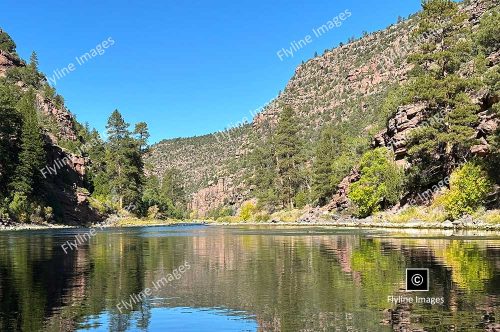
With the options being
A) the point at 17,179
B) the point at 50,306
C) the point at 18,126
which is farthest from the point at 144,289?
the point at 18,126

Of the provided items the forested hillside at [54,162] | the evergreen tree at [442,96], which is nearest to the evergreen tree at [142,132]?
the forested hillside at [54,162]

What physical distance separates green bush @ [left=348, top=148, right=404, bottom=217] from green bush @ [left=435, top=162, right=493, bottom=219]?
23.3 metres

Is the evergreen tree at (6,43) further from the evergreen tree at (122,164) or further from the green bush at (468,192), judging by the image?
the green bush at (468,192)

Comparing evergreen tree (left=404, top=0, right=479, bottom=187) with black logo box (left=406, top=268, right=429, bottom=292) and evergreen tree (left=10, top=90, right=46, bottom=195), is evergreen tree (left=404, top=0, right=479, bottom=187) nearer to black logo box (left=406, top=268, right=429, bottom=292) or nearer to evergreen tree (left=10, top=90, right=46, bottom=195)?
black logo box (left=406, top=268, right=429, bottom=292)

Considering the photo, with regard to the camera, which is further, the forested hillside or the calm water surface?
the forested hillside

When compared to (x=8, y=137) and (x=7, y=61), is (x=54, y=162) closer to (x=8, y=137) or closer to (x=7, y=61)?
(x=8, y=137)

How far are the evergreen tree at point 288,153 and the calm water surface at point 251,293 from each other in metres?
108

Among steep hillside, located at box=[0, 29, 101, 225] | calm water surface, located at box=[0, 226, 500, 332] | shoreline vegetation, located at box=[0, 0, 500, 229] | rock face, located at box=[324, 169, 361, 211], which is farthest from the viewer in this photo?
rock face, located at box=[324, 169, 361, 211]

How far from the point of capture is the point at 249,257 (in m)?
30.5

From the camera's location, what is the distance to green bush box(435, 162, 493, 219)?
2336 inches

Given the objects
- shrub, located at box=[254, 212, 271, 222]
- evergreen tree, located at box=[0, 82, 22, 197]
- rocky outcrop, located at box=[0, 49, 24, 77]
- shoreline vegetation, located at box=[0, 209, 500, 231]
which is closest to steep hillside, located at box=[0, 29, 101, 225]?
rocky outcrop, located at box=[0, 49, 24, 77]

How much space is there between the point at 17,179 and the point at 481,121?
252ft

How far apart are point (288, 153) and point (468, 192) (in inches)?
3185

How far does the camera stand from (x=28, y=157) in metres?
99.0
